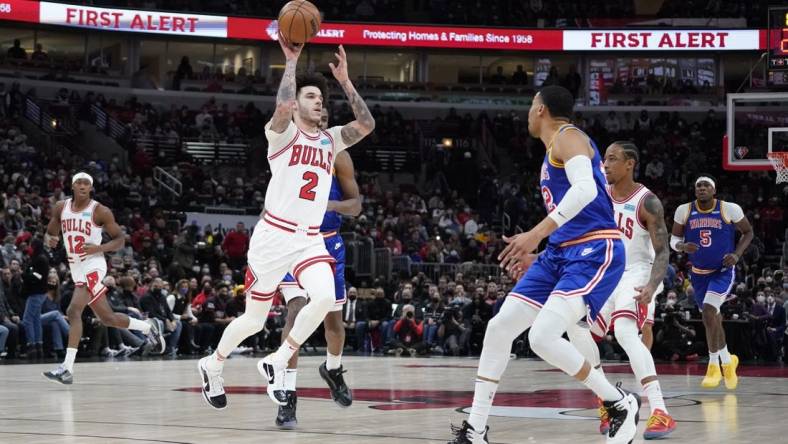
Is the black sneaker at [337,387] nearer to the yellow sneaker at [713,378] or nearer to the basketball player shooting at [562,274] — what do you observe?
the basketball player shooting at [562,274]

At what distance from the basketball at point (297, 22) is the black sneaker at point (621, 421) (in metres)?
3.12

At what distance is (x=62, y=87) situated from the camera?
33812 millimetres

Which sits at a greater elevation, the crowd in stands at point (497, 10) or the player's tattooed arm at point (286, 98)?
the crowd in stands at point (497, 10)

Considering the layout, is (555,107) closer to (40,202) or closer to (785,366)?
(785,366)

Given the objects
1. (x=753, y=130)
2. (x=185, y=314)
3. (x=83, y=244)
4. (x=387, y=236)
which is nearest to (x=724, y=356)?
(x=83, y=244)

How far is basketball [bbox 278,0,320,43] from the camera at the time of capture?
7.39m

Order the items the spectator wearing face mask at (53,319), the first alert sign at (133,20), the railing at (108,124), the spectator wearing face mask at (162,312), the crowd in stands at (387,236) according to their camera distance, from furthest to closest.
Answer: the first alert sign at (133,20) < the railing at (108,124) < the crowd in stands at (387,236) < the spectator wearing face mask at (162,312) < the spectator wearing face mask at (53,319)

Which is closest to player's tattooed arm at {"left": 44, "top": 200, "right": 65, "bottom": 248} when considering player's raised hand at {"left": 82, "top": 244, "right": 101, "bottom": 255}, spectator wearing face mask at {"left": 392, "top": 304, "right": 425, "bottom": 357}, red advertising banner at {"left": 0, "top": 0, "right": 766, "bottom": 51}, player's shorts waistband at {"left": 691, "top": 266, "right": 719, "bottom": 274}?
player's raised hand at {"left": 82, "top": 244, "right": 101, "bottom": 255}

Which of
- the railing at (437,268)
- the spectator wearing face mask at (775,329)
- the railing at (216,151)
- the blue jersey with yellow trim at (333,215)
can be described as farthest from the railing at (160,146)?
the blue jersey with yellow trim at (333,215)

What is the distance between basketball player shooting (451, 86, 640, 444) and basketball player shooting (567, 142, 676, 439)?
0.67m

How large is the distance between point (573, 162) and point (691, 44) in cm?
3210

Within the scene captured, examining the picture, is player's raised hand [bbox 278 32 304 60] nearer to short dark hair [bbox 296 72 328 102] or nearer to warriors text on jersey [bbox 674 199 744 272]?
short dark hair [bbox 296 72 328 102]

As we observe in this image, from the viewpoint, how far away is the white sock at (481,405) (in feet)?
19.8

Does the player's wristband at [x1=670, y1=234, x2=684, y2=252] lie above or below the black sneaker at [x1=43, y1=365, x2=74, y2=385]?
above
